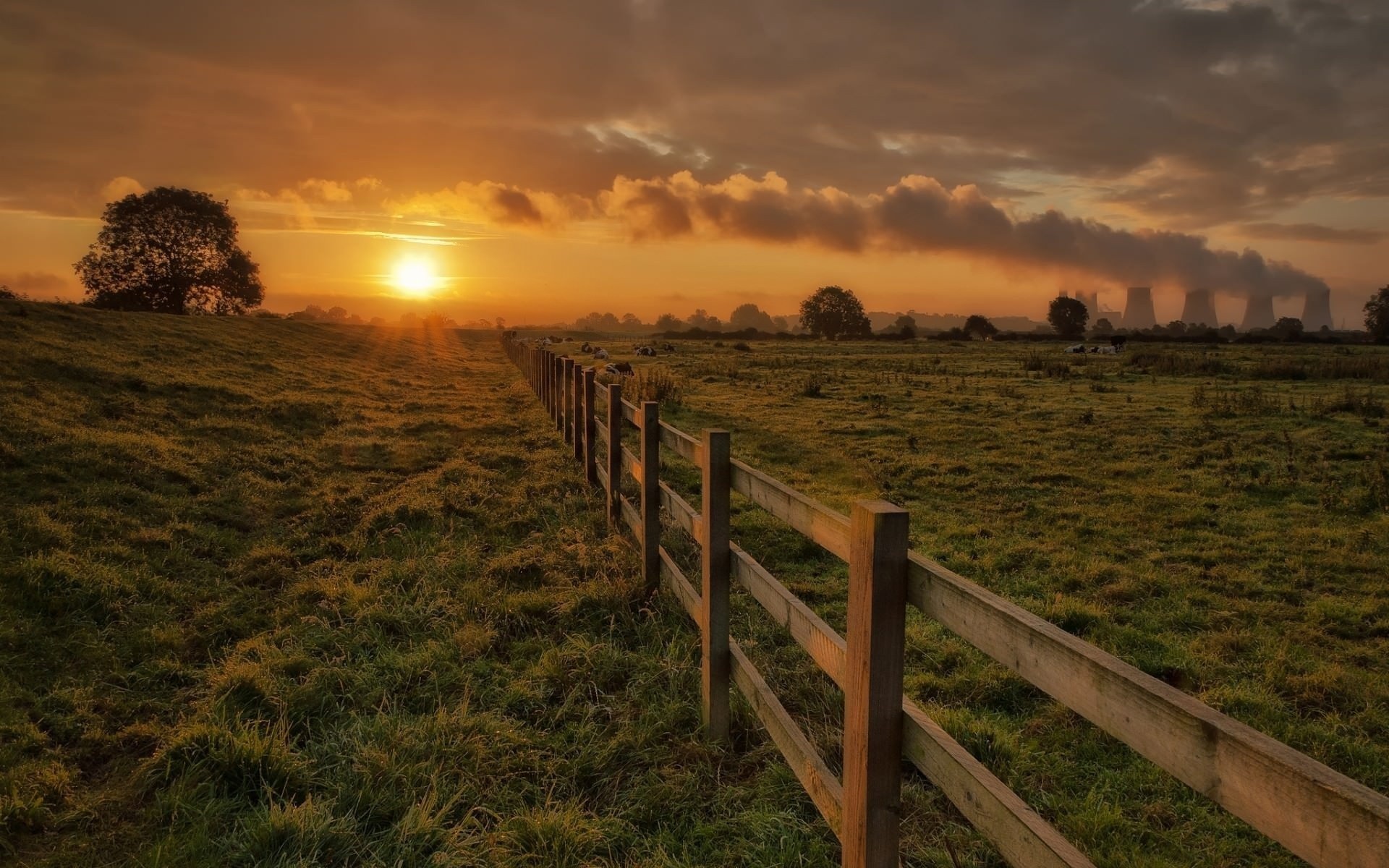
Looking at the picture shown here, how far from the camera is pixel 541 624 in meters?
5.96

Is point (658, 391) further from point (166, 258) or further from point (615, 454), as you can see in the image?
point (166, 258)

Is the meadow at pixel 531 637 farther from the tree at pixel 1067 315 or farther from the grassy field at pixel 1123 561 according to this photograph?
the tree at pixel 1067 315

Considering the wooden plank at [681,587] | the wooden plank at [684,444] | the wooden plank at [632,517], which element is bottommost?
the wooden plank at [681,587]

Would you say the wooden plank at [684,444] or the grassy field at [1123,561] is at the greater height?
the wooden plank at [684,444]

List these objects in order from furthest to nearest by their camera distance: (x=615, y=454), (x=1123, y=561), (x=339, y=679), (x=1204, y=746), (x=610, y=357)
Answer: (x=610, y=357) → (x=1123, y=561) → (x=615, y=454) → (x=339, y=679) → (x=1204, y=746)

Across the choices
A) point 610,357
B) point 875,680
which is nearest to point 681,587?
point 875,680

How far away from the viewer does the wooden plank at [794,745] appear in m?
3.09

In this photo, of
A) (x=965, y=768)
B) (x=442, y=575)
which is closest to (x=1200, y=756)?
(x=965, y=768)

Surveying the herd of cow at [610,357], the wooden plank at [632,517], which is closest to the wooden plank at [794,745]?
the wooden plank at [632,517]

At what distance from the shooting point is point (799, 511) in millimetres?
3365

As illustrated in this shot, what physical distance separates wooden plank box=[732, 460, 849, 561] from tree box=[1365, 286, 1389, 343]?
102 meters

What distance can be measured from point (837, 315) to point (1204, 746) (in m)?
121

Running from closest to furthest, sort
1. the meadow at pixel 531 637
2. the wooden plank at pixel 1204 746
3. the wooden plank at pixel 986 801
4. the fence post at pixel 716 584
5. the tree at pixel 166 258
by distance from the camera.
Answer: the wooden plank at pixel 1204 746
the wooden plank at pixel 986 801
the meadow at pixel 531 637
the fence post at pixel 716 584
the tree at pixel 166 258

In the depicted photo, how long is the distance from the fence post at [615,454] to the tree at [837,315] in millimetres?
110997
